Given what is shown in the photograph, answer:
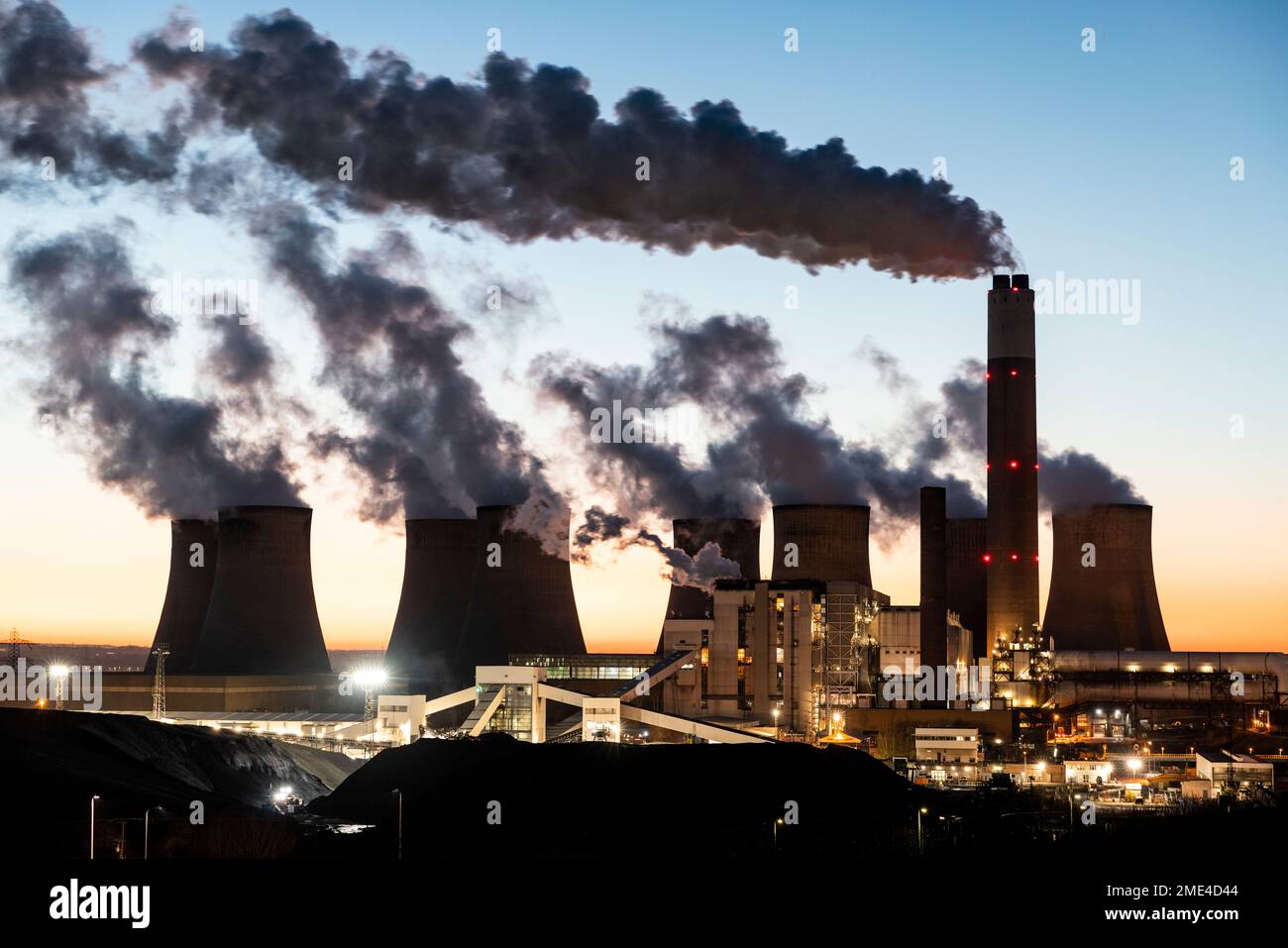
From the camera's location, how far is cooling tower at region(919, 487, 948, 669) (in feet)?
183

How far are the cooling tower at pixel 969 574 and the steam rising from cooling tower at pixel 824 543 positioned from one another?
8.34m

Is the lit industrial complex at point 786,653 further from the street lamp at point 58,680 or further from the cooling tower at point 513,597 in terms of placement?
the street lamp at point 58,680

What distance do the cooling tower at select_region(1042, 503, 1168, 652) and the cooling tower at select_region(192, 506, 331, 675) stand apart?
26.0 meters

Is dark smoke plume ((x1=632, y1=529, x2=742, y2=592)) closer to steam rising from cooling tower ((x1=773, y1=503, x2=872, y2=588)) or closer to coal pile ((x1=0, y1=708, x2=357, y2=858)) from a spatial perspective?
steam rising from cooling tower ((x1=773, y1=503, x2=872, y2=588))

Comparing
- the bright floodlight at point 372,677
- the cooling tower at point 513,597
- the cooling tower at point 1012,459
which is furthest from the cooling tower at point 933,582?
the bright floodlight at point 372,677

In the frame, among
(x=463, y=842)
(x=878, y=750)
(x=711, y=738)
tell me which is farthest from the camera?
(x=878, y=750)

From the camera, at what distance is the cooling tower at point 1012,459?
55.6 meters

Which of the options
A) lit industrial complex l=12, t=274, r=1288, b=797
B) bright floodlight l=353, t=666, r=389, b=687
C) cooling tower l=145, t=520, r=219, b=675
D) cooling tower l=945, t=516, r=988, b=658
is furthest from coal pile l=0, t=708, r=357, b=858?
cooling tower l=945, t=516, r=988, b=658

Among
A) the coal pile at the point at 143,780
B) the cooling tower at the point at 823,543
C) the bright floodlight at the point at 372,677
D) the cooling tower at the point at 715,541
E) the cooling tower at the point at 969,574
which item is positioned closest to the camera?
the coal pile at the point at 143,780

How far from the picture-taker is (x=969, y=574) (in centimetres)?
6184

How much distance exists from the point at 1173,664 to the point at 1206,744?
319cm
